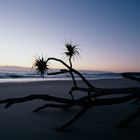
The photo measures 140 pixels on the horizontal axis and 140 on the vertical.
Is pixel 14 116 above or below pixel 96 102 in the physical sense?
below

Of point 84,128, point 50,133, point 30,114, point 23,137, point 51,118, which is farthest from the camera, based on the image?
point 30,114

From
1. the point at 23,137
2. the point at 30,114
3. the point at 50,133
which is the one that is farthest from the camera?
the point at 30,114

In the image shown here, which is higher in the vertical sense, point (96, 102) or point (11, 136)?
point (96, 102)

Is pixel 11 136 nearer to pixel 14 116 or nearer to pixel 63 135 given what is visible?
pixel 63 135

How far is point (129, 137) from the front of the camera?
4.40m

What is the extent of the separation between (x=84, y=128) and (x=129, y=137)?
3.14 feet

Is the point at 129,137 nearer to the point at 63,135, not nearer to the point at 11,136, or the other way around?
the point at 63,135

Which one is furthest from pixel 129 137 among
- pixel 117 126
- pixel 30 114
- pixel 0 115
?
pixel 0 115

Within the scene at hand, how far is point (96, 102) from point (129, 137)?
81 cm

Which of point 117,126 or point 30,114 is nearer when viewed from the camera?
point 117,126

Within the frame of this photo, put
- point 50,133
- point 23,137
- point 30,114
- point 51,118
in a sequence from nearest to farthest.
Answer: point 23,137, point 50,133, point 51,118, point 30,114

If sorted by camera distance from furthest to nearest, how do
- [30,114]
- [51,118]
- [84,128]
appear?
[30,114], [51,118], [84,128]

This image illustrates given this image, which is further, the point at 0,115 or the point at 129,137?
the point at 0,115

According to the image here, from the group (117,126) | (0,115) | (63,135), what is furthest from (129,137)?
(0,115)
